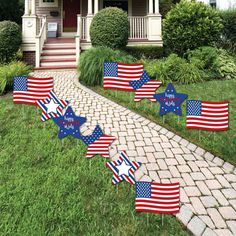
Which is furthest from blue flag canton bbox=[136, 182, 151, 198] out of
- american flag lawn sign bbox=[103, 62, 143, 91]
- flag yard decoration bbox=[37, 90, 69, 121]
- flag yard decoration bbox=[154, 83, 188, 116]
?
american flag lawn sign bbox=[103, 62, 143, 91]

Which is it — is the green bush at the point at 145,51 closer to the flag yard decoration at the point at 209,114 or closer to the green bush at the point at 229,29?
the green bush at the point at 229,29

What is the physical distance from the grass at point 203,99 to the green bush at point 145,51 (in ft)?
14.4

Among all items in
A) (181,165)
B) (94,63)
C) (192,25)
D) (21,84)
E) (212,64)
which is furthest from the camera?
(192,25)

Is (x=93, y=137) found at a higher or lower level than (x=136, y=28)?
lower

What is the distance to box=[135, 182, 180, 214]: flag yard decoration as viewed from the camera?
2926 mm

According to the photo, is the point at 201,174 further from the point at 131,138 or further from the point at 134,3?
the point at 134,3

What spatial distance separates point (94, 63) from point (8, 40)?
184 inches

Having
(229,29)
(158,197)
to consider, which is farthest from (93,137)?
(229,29)

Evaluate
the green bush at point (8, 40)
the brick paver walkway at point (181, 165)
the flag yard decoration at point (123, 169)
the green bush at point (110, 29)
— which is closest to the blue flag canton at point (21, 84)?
the brick paver walkway at point (181, 165)

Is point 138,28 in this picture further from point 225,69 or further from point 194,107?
point 194,107

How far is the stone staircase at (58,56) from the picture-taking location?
1197 centimetres

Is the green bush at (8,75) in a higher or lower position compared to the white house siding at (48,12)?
lower

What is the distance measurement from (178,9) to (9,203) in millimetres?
10173

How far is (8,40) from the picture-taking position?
11.2m
